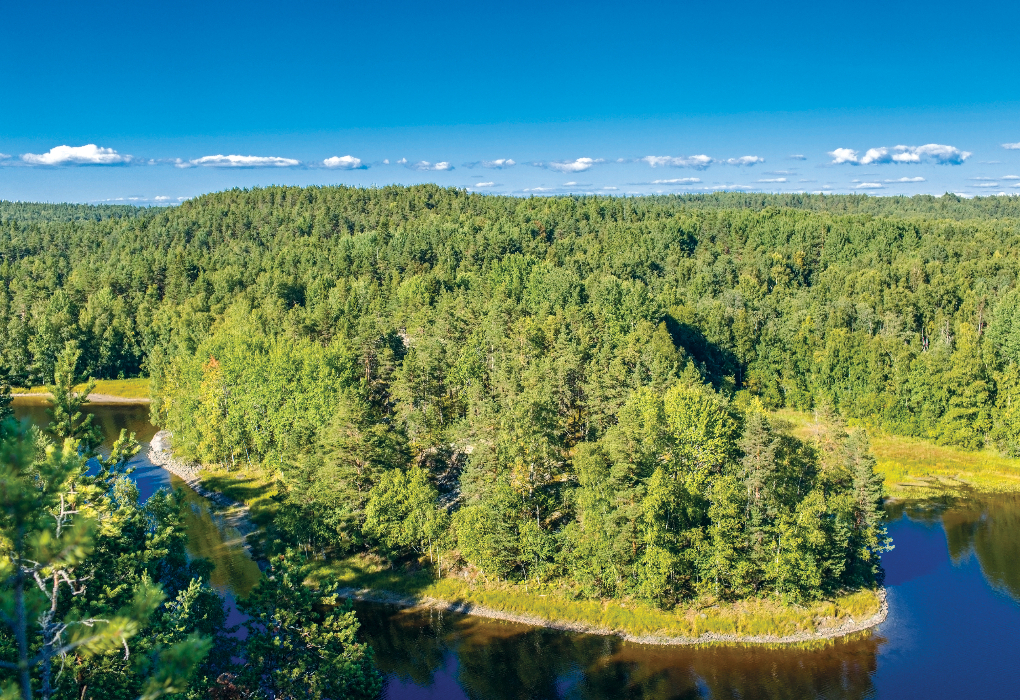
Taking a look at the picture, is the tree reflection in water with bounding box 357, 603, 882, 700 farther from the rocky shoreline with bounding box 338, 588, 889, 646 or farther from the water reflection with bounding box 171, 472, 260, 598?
the water reflection with bounding box 171, 472, 260, 598

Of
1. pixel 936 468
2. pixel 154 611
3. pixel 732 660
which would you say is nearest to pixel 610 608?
pixel 732 660

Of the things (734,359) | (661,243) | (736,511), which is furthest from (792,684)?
(661,243)

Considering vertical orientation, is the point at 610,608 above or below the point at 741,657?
above

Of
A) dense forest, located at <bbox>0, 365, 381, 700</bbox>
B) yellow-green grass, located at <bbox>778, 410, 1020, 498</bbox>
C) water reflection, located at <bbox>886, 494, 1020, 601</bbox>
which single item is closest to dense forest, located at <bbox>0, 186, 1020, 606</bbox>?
yellow-green grass, located at <bbox>778, 410, 1020, 498</bbox>

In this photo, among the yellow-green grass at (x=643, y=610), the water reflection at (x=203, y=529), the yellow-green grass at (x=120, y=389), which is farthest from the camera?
the yellow-green grass at (x=120, y=389)

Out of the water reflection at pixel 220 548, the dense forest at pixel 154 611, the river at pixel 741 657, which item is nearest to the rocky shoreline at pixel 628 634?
the river at pixel 741 657

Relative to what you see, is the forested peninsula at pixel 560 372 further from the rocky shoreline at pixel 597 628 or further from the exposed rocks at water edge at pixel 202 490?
the rocky shoreline at pixel 597 628

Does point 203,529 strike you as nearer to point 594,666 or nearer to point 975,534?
point 594,666
